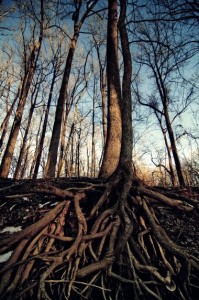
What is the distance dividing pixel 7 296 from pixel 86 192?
1590 millimetres

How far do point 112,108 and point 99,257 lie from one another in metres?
3.28

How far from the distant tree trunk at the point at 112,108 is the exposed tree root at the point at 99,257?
130cm

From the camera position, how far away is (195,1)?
549 cm

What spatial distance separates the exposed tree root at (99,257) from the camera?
2.02 metres

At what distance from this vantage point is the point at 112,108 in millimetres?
4797

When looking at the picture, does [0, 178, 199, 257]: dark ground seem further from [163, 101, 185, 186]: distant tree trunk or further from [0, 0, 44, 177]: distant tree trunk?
[163, 101, 185, 186]: distant tree trunk

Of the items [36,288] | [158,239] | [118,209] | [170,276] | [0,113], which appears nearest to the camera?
[36,288]

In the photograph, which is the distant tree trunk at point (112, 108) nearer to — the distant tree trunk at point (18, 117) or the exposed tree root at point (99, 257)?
the exposed tree root at point (99, 257)

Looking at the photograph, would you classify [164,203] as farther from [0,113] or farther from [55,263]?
[0,113]

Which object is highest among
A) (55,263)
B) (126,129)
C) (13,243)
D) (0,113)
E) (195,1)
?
(0,113)

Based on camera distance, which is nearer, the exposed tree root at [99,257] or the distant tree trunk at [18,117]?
the exposed tree root at [99,257]

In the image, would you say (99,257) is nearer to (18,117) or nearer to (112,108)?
(112,108)

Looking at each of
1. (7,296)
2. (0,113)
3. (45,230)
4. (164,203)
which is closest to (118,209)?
(164,203)

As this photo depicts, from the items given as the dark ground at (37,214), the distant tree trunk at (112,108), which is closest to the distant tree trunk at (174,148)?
the distant tree trunk at (112,108)
